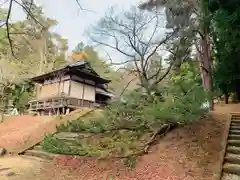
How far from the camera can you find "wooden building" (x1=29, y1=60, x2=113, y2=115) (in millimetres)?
19156

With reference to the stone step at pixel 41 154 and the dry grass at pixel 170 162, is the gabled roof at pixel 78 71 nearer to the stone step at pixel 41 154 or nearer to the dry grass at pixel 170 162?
the stone step at pixel 41 154

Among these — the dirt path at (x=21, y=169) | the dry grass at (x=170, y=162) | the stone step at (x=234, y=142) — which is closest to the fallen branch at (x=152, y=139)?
the dry grass at (x=170, y=162)

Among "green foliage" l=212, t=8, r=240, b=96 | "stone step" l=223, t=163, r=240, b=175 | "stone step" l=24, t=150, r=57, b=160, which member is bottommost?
"stone step" l=24, t=150, r=57, b=160

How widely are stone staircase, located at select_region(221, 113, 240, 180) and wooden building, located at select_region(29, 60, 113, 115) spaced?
13857 millimetres

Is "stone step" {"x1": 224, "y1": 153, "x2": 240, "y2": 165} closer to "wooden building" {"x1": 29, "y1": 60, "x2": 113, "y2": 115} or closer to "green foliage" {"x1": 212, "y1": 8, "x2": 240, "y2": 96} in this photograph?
"green foliage" {"x1": 212, "y1": 8, "x2": 240, "y2": 96}

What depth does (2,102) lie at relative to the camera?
89.1 ft

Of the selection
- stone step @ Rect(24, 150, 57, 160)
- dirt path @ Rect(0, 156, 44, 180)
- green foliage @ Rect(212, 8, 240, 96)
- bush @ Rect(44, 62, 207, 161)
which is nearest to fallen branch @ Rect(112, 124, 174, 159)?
bush @ Rect(44, 62, 207, 161)

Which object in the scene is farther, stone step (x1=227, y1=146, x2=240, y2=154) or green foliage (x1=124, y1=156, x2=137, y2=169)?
green foliage (x1=124, y1=156, x2=137, y2=169)

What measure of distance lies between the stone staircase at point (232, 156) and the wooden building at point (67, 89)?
13.9 meters

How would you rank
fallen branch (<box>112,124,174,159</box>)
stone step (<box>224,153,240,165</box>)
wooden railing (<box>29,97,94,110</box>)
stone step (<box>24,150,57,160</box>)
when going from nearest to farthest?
stone step (<box>224,153,240,165</box>) < fallen branch (<box>112,124,174,159</box>) < stone step (<box>24,150,57,160</box>) < wooden railing (<box>29,97,94,110</box>)

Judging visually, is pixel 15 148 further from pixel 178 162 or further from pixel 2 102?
pixel 2 102

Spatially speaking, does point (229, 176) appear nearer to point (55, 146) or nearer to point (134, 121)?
point (134, 121)

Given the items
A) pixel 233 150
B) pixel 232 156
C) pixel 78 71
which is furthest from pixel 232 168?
pixel 78 71

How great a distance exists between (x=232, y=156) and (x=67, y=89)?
15951 mm
